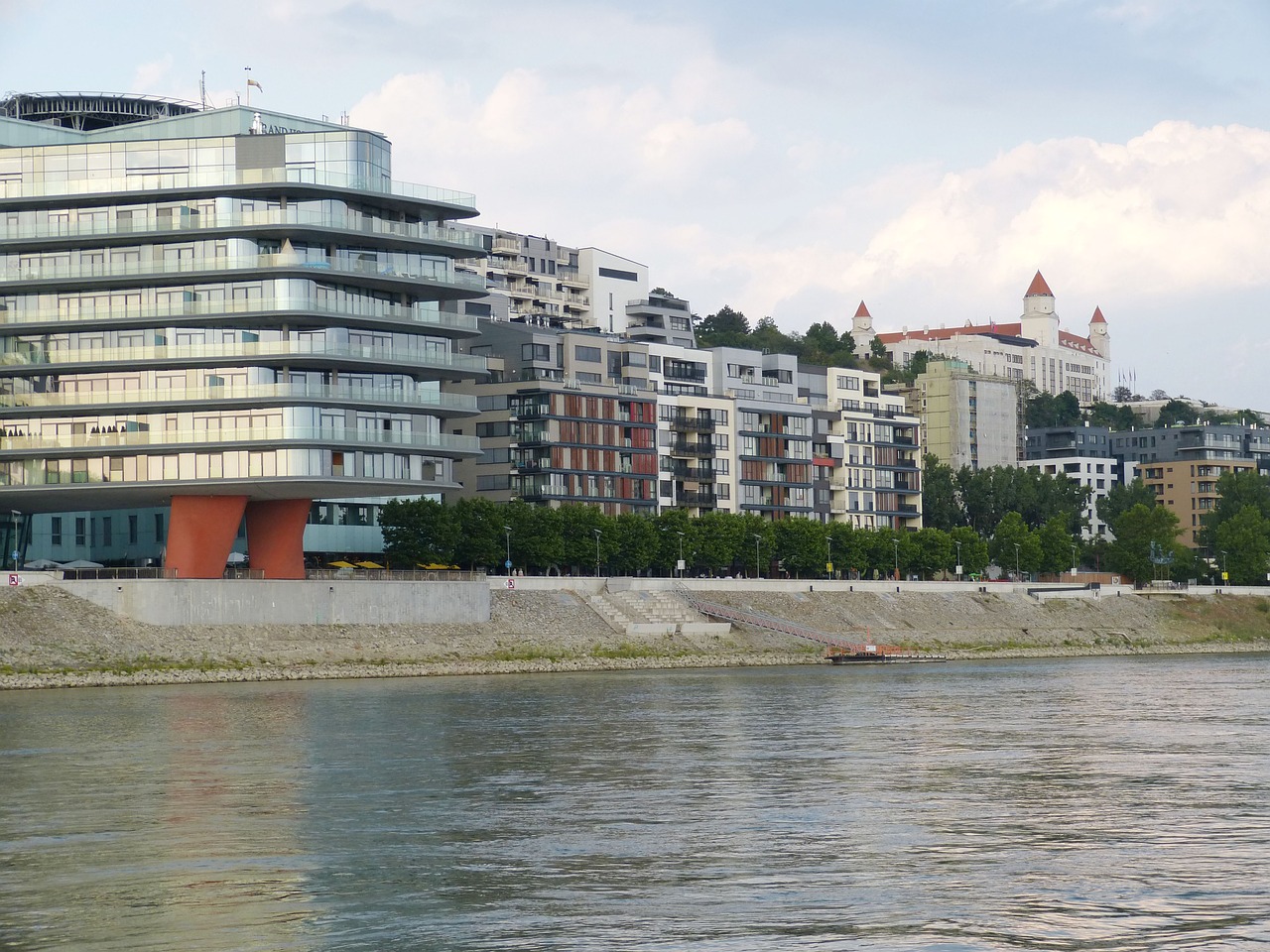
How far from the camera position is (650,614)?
138m

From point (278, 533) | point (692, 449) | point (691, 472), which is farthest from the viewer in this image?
point (691, 472)

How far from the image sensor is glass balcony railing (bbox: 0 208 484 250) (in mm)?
118062

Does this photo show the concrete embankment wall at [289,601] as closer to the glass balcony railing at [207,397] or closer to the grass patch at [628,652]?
the grass patch at [628,652]

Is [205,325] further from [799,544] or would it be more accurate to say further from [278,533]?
[799,544]

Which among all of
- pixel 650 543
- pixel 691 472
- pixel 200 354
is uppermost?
pixel 200 354

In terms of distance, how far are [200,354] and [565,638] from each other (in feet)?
104

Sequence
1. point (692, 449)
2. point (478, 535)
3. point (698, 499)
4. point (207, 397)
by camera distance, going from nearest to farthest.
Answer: point (207, 397)
point (478, 535)
point (692, 449)
point (698, 499)

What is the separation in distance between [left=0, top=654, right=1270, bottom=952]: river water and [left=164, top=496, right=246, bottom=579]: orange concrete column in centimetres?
4058

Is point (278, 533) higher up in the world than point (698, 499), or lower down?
lower down

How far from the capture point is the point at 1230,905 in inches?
1187

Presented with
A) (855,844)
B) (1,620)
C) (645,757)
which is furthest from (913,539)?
(855,844)

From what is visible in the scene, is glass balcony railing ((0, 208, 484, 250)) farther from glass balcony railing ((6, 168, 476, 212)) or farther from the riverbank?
the riverbank

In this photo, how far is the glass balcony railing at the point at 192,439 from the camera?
4633 inches

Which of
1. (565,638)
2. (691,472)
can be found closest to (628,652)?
(565,638)
